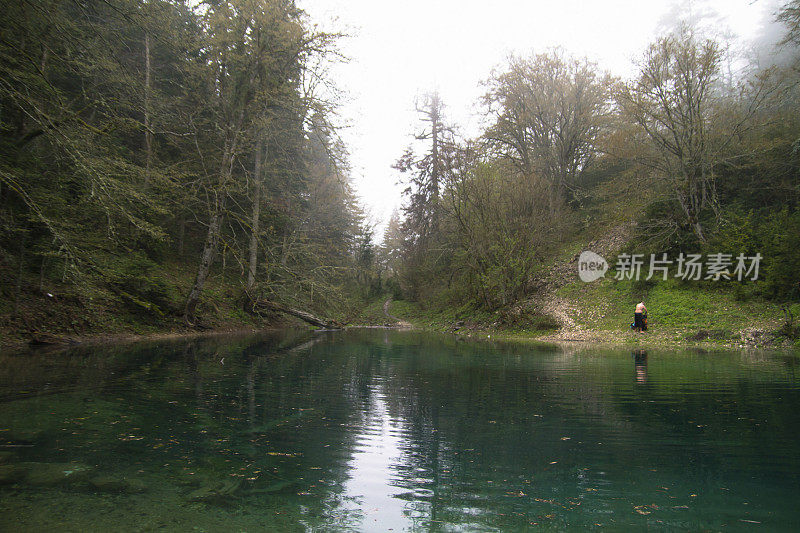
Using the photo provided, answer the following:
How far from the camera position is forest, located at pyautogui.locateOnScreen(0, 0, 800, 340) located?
10039mm

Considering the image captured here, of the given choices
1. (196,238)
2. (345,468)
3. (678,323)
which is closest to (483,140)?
(678,323)

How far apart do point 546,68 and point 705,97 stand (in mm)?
9624

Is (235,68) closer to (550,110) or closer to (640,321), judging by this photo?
(640,321)

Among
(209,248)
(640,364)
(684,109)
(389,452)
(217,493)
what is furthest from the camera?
(684,109)

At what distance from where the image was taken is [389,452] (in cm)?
377

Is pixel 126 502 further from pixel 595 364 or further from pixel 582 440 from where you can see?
pixel 595 364

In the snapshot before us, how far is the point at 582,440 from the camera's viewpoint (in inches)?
159

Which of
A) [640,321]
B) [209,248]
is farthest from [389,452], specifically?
[640,321]

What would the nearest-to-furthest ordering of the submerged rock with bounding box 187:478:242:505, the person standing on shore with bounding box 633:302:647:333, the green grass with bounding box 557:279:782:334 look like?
the submerged rock with bounding box 187:478:242:505
the green grass with bounding box 557:279:782:334
the person standing on shore with bounding box 633:302:647:333

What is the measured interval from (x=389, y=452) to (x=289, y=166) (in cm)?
2243

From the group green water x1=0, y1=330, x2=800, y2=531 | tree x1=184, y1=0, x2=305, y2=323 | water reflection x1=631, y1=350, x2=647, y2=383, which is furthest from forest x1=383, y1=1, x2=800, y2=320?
green water x1=0, y1=330, x2=800, y2=531

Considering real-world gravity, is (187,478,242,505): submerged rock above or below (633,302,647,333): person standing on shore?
below

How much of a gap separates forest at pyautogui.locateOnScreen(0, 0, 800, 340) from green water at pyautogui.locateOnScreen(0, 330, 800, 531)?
298cm

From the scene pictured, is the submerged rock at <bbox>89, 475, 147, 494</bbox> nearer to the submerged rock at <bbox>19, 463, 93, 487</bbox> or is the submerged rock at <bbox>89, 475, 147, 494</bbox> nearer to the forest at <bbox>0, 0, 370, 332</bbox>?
the submerged rock at <bbox>19, 463, 93, 487</bbox>
